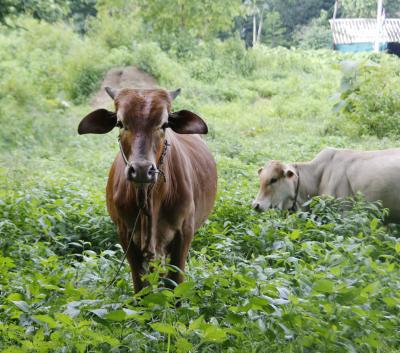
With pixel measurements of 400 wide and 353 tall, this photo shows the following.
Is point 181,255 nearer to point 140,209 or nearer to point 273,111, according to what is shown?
point 140,209

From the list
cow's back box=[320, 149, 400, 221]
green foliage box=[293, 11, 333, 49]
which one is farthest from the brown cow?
green foliage box=[293, 11, 333, 49]

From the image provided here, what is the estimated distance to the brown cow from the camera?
155 inches

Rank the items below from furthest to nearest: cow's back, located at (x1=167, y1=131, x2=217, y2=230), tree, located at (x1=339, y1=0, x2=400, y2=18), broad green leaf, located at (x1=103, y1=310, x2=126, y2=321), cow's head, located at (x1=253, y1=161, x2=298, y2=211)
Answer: tree, located at (x1=339, y1=0, x2=400, y2=18), cow's head, located at (x1=253, y1=161, x2=298, y2=211), cow's back, located at (x1=167, y1=131, x2=217, y2=230), broad green leaf, located at (x1=103, y1=310, x2=126, y2=321)

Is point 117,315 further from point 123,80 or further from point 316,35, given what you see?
point 316,35

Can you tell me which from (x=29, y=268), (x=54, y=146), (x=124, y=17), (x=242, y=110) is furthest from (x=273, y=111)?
(x=29, y=268)

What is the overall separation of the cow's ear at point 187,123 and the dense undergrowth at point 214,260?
0.86 metres

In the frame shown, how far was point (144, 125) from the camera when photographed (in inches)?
154

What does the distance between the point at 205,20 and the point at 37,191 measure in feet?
69.7

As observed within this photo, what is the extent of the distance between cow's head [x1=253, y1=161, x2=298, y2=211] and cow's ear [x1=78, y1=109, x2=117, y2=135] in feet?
11.1

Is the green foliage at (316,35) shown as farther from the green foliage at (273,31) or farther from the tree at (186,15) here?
the tree at (186,15)

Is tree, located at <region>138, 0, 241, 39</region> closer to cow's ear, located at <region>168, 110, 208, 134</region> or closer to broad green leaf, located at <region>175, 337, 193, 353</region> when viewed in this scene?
cow's ear, located at <region>168, 110, 208, 134</region>

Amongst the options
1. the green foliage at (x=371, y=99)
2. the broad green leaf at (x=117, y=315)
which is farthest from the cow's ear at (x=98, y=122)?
the green foliage at (x=371, y=99)

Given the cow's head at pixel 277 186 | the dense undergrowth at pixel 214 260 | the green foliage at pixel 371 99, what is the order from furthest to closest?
the green foliage at pixel 371 99, the cow's head at pixel 277 186, the dense undergrowth at pixel 214 260

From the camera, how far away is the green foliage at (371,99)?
13312mm
